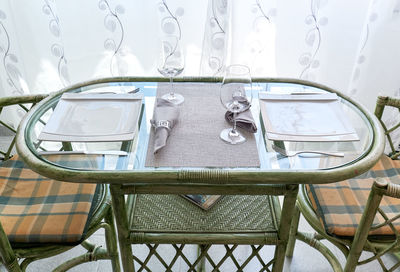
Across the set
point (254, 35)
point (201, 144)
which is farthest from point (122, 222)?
point (254, 35)

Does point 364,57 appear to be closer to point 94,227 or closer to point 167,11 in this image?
point 167,11

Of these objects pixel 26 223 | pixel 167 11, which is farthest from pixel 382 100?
pixel 26 223

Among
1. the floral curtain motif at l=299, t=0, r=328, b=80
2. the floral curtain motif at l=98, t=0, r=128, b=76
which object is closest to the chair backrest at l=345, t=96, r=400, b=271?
the floral curtain motif at l=299, t=0, r=328, b=80

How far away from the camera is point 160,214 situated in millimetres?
1348

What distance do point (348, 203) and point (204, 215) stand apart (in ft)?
1.60

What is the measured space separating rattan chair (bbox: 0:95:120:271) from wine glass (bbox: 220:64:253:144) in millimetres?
517

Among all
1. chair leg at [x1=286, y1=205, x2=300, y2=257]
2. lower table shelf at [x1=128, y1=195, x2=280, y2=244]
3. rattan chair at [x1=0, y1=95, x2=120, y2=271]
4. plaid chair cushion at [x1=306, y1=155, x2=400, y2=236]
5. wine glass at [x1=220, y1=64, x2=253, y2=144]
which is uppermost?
wine glass at [x1=220, y1=64, x2=253, y2=144]

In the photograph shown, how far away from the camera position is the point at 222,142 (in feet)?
3.79

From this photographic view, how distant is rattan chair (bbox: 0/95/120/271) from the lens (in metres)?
1.18

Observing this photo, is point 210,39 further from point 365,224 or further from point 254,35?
point 365,224

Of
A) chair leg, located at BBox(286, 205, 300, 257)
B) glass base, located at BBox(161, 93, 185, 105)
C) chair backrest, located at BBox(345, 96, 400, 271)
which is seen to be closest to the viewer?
chair backrest, located at BBox(345, 96, 400, 271)

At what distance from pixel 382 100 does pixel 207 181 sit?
2.62 ft

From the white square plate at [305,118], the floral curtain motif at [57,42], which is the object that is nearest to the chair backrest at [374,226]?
the white square plate at [305,118]

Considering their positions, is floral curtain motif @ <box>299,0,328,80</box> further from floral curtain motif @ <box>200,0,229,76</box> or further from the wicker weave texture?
the wicker weave texture
